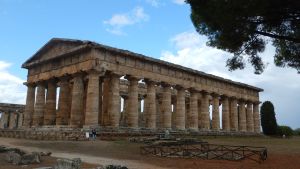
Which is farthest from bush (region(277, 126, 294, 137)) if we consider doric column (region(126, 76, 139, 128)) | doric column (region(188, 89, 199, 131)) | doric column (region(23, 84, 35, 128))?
doric column (region(23, 84, 35, 128))

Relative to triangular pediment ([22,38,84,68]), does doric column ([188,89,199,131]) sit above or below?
below

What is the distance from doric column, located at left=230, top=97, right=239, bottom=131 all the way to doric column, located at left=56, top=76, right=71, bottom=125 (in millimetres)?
25614

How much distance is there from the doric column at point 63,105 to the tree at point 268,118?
31.8 m

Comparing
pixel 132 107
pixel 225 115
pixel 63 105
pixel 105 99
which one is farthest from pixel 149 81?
pixel 225 115

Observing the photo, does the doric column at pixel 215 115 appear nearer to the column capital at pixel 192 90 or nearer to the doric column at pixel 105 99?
the column capital at pixel 192 90

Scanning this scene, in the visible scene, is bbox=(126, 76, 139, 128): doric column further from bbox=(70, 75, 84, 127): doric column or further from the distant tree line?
the distant tree line

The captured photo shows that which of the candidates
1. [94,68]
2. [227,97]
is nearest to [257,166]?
[94,68]

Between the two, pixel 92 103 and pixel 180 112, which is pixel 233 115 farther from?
pixel 92 103

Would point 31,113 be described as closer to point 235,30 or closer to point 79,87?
point 79,87

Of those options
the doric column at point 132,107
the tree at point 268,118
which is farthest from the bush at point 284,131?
the doric column at point 132,107

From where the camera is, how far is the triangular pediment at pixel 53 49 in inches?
1381

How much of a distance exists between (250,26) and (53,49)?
2674 centimetres

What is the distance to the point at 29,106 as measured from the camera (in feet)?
131

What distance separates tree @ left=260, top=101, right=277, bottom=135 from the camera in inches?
2096
